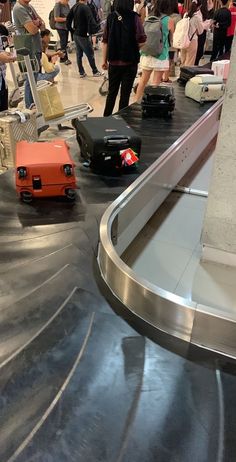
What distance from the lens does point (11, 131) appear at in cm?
273

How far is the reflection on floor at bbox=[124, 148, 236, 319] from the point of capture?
1.51 m

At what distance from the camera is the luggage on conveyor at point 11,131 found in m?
2.71

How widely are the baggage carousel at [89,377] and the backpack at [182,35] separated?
17.5 feet

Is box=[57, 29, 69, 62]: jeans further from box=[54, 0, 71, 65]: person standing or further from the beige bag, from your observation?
the beige bag

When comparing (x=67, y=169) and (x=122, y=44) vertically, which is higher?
(x=122, y=44)

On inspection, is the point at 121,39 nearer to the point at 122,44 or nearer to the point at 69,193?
the point at 122,44

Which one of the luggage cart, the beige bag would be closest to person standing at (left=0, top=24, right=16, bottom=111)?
the luggage cart

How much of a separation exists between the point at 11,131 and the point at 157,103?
106 centimetres

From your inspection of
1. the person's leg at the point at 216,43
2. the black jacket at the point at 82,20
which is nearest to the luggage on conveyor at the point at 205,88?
the black jacket at the point at 82,20

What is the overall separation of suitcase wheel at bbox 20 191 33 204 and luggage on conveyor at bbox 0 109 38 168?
1101mm

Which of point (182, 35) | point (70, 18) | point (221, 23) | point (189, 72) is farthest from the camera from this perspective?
point (221, 23)

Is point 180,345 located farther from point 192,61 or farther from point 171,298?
point 192,61

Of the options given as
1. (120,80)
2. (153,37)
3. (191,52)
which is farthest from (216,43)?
(120,80)

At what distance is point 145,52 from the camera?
13.9ft
